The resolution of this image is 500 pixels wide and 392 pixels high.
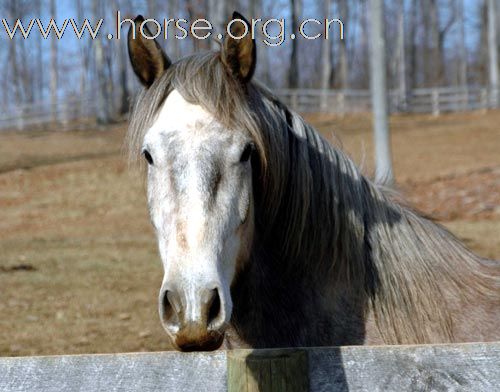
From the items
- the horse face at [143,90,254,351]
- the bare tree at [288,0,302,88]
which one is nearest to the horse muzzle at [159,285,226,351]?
the horse face at [143,90,254,351]

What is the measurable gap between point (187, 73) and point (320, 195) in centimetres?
67

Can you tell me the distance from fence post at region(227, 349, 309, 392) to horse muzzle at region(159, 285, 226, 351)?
0.35 feet

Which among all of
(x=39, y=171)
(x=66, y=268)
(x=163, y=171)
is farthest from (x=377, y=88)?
(x=163, y=171)

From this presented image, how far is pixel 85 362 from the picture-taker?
231 centimetres

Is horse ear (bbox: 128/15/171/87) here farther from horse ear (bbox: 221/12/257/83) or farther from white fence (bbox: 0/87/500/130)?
white fence (bbox: 0/87/500/130)

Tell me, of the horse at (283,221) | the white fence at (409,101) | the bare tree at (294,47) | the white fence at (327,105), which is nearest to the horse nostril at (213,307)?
the horse at (283,221)

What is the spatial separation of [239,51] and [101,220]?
13.1m

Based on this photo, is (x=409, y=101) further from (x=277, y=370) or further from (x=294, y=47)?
(x=277, y=370)

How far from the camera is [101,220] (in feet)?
51.5

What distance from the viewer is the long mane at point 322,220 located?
2.93 meters

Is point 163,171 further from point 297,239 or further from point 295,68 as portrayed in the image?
point 295,68

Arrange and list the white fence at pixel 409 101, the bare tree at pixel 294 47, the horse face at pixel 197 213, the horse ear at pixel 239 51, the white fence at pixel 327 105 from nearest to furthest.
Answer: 1. the horse face at pixel 197 213
2. the horse ear at pixel 239 51
3. the white fence at pixel 409 101
4. the white fence at pixel 327 105
5. the bare tree at pixel 294 47

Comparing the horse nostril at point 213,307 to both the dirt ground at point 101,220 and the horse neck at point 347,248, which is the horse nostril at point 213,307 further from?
the dirt ground at point 101,220

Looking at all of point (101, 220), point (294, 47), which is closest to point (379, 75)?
point (101, 220)
